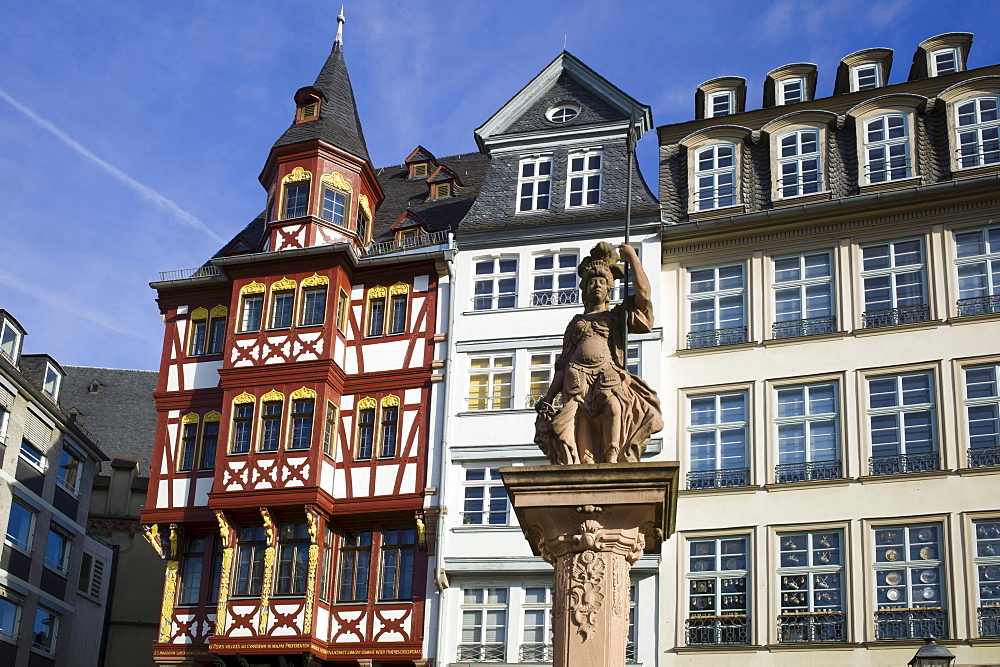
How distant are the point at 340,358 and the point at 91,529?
596 inches

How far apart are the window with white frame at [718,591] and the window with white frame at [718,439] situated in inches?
54.3

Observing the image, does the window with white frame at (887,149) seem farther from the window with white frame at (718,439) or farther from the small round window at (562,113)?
the small round window at (562,113)

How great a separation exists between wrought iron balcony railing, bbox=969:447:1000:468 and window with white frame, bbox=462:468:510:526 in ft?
32.8

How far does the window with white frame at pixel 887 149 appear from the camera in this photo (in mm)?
30484

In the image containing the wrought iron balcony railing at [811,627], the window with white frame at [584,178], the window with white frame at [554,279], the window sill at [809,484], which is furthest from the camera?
the window with white frame at [584,178]

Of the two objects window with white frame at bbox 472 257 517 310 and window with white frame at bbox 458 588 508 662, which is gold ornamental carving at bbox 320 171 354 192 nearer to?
window with white frame at bbox 472 257 517 310

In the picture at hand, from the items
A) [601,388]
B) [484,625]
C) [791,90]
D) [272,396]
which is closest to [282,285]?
[272,396]

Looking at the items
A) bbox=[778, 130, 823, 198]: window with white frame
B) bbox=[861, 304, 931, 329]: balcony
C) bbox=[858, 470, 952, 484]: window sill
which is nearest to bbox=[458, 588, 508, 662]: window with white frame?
bbox=[858, 470, 952, 484]: window sill

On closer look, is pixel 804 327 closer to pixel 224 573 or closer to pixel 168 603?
pixel 224 573

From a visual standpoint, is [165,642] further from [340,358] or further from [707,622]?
[707,622]

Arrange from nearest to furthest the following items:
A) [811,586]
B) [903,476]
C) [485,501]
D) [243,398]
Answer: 1. [811,586]
2. [903,476]
3. [485,501]
4. [243,398]

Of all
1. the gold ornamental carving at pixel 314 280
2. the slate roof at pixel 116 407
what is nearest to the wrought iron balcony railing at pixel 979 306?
the gold ornamental carving at pixel 314 280

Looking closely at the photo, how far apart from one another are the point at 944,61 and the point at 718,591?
14154mm

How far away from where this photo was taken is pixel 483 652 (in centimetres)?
2920
